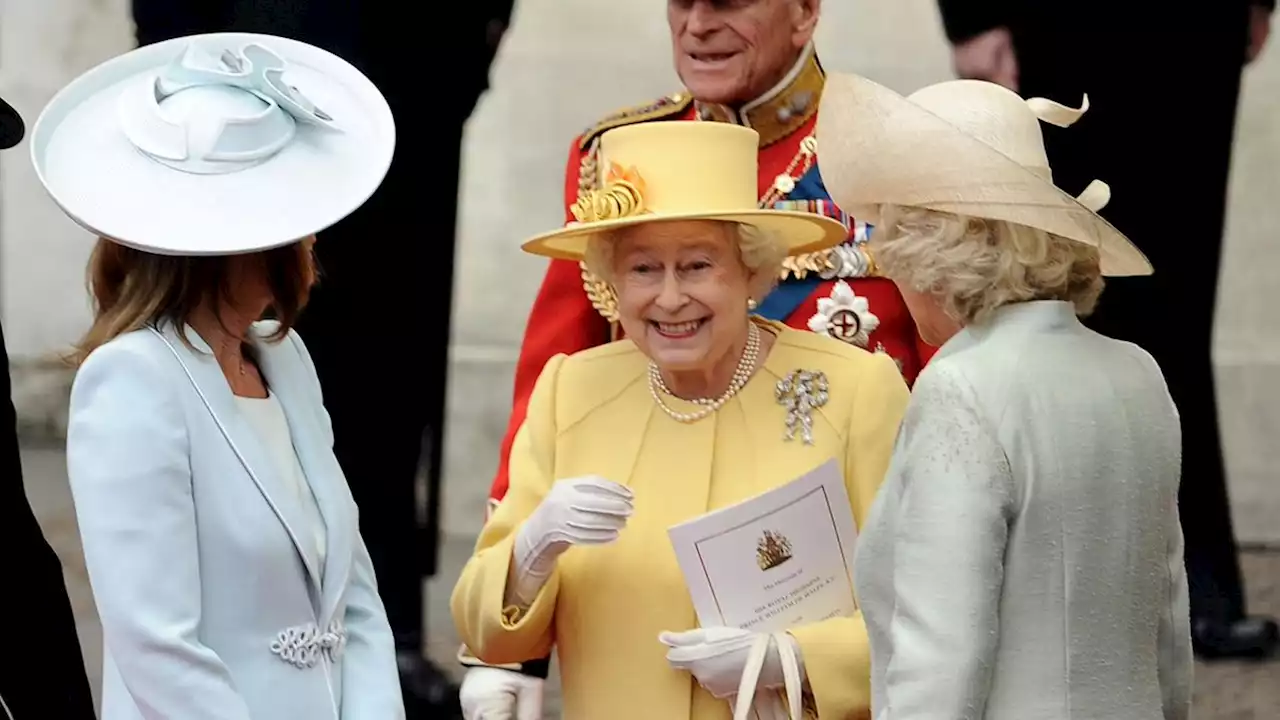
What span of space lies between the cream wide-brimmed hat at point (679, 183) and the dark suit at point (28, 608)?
85cm

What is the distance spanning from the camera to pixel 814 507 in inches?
94.4

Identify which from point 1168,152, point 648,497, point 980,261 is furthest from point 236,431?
point 1168,152

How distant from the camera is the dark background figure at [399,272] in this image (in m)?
4.01

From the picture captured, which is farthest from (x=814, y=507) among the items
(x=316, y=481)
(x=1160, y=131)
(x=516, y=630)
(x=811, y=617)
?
(x=1160, y=131)

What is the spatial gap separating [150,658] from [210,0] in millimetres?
2379

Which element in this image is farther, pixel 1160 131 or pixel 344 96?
pixel 1160 131

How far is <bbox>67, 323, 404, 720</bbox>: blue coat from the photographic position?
193 centimetres

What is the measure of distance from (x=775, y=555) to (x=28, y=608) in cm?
108

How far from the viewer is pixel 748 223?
99.0 inches

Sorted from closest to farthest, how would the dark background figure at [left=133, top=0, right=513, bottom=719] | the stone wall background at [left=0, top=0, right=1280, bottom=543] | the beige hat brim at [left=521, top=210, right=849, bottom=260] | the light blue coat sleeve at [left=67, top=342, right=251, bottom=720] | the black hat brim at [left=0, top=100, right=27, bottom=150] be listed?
the light blue coat sleeve at [left=67, top=342, right=251, bottom=720] → the beige hat brim at [left=521, top=210, right=849, bottom=260] → the black hat brim at [left=0, top=100, right=27, bottom=150] → the dark background figure at [left=133, top=0, right=513, bottom=719] → the stone wall background at [left=0, top=0, right=1280, bottom=543]

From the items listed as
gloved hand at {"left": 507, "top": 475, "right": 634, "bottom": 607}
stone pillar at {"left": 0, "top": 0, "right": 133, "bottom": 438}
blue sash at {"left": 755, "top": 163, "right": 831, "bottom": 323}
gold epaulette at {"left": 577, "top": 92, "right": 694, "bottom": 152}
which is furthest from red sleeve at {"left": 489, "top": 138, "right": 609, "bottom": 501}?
stone pillar at {"left": 0, "top": 0, "right": 133, "bottom": 438}

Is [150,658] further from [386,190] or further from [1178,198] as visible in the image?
[1178,198]

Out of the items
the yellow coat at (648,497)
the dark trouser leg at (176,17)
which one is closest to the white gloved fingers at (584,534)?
the yellow coat at (648,497)

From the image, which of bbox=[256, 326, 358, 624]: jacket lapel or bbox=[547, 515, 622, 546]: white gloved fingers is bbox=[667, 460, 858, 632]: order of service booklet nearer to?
bbox=[547, 515, 622, 546]: white gloved fingers
